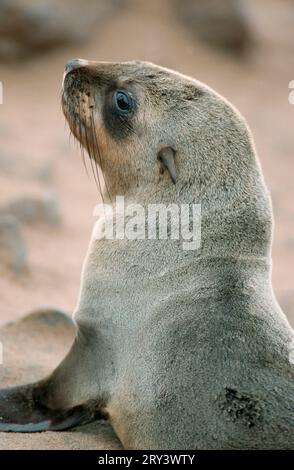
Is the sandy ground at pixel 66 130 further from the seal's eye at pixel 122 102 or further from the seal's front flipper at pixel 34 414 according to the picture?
the seal's eye at pixel 122 102

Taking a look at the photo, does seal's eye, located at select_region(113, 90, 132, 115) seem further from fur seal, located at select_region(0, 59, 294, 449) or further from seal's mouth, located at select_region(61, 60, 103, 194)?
seal's mouth, located at select_region(61, 60, 103, 194)

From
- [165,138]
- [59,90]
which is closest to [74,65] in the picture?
[165,138]

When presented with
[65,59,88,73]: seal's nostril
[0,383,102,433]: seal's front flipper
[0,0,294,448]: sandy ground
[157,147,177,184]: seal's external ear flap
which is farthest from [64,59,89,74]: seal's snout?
[0,0,294,448]: sandy ground

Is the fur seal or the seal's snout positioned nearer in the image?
the fur seal

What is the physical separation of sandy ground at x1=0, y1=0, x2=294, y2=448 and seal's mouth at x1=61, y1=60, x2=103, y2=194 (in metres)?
1.58

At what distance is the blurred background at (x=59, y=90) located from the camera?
828 cm

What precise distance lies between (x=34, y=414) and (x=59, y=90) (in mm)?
8930

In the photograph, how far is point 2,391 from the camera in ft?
15.3

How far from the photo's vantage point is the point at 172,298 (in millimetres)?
4305

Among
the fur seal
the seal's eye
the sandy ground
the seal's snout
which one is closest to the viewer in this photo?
the fur seal

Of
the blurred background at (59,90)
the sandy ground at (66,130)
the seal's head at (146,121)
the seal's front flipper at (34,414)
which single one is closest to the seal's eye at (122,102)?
the seal's head at (146,121)

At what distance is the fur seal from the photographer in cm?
401

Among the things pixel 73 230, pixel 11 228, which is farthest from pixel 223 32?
pixel 11 228

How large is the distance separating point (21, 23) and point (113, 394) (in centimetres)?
964
